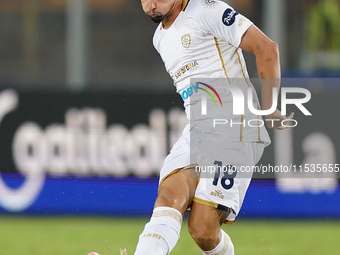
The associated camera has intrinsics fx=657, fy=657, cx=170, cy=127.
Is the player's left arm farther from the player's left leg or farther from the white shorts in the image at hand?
the player's left leg

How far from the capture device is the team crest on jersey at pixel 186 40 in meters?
3.88

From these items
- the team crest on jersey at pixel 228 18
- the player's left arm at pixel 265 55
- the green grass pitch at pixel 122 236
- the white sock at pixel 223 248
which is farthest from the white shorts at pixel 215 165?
the green grass pitch at pixel 122 236

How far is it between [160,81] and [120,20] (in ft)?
7.50

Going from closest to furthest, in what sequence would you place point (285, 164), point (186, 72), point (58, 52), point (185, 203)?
point (185, 203)
point (186, 72)
point (285, 164)
point (58, 52)

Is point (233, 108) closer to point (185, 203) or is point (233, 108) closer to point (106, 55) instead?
point (185, 203)

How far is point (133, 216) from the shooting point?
8.02 metres

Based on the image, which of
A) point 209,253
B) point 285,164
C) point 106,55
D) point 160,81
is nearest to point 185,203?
point 209,253

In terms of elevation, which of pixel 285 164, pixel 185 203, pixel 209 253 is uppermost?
pixel 185 203

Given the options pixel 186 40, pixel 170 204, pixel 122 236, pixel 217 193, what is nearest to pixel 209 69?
pixel 186 40

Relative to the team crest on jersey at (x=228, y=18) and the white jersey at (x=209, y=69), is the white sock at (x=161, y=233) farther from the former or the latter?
the team crest on jersey at (x=228, y=18)

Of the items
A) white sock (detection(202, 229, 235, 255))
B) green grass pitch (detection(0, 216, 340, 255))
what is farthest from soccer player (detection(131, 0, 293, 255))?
green grass pitch (detection(0, 216, 340, 255))

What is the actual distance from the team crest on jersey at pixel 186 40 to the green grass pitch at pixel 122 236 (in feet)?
7.75

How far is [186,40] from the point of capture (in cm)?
389

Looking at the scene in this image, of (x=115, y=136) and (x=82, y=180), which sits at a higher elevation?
(x=115, y=136)
